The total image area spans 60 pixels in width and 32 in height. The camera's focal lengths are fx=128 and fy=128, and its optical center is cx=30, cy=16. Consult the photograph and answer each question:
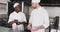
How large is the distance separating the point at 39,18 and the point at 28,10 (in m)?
0.12

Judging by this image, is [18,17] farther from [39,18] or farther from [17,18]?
[39,18]

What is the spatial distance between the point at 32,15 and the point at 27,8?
3.0 inches

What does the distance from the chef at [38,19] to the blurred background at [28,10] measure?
0.03 m

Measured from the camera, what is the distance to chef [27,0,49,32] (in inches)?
43.3

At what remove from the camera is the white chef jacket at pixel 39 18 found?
110cm

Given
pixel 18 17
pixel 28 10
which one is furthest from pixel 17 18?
pixel 28 10

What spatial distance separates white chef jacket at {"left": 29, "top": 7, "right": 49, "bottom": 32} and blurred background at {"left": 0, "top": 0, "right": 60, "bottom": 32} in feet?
0.10

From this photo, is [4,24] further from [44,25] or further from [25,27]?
[44,25]

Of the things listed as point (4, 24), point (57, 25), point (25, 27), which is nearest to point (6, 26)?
point (4, 24)

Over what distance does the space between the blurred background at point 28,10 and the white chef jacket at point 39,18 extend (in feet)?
0.10

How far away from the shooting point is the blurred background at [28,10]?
1.09 meters

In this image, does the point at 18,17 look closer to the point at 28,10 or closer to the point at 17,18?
the point at 17,18

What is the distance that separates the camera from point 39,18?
1.12 m

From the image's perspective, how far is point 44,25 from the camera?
43.4 inches
